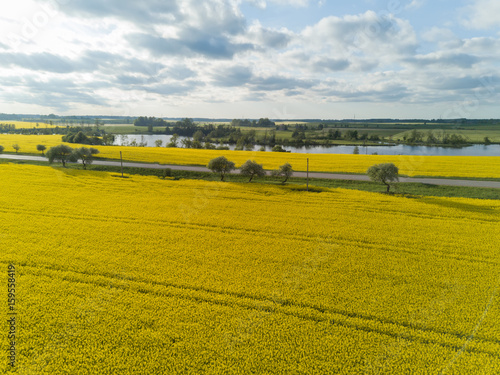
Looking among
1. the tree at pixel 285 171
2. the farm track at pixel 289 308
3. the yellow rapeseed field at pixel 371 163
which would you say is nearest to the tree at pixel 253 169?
the tree at pixel 285 171

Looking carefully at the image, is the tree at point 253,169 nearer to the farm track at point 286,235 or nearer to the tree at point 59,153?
the farm track at point 286,235

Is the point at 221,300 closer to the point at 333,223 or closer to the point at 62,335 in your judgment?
the point at 62,335

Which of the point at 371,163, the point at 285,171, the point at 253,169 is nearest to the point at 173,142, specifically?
the point at 253,169

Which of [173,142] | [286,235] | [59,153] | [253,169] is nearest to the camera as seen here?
[286,235]

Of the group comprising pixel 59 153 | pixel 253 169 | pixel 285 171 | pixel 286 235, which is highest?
pixel 59 153

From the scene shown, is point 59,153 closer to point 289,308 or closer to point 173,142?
point 289,308
